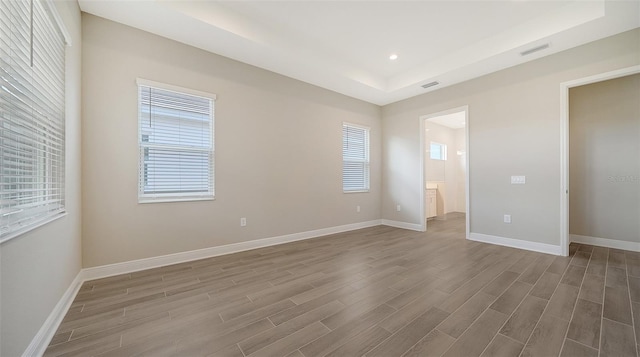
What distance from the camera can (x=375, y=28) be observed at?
327 centimetres

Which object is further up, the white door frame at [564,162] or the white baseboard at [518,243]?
the white door frame at [564,162]

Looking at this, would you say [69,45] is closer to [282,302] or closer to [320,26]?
[320,26]

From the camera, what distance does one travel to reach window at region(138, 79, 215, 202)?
290cm

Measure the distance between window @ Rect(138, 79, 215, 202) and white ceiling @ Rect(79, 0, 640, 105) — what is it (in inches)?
29.0

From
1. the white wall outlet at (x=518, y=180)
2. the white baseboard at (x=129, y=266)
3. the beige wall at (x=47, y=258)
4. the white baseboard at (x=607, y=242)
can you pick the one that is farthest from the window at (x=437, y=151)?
the beige wall at (x=47, y=258)

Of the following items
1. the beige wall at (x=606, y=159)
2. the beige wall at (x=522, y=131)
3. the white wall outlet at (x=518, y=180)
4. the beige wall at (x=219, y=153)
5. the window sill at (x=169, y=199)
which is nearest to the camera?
the beige wall at (x=219, y=153)

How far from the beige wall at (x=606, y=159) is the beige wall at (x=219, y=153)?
3753mm

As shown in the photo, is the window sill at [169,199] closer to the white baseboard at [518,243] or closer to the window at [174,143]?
the window at [174,143]

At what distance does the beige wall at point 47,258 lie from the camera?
1193 millimetres

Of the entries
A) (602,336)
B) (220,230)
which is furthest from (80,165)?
(602,336)

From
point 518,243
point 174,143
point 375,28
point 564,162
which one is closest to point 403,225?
point 518,243

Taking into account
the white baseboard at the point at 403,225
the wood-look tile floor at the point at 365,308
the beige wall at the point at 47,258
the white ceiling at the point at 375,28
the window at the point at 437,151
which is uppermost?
the white ceiling at the point at 375,28

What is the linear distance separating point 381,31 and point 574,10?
2.20 meters

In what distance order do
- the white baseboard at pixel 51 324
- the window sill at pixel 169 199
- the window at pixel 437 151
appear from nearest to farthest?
the white baseboard at pixel 51 324 < the window sill at pixel 169 199 < the window at pixel 437 151
